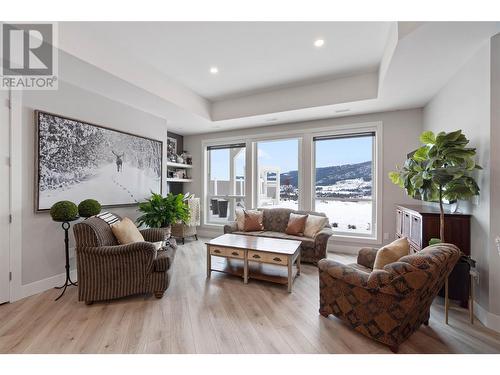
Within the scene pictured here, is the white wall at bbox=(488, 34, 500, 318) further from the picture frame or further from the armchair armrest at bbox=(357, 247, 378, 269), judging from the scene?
the picture frame

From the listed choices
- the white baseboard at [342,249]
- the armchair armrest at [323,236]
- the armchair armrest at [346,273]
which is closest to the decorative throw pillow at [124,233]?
the armchair armrest at [346,273]

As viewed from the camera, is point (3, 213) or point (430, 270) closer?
point (430, 270)

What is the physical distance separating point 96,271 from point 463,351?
135 inches

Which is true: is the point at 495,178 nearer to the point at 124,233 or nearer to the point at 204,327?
the point at 204,327

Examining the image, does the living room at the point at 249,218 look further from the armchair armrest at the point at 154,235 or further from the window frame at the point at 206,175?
the window frame at the point at 206,175

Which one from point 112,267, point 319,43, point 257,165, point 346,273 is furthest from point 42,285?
point 319,43

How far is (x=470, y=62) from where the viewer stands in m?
2.37

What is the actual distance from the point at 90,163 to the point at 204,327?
277cm

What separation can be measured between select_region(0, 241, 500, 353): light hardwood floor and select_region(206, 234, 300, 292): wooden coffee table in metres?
0.31

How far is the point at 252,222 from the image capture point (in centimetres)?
438

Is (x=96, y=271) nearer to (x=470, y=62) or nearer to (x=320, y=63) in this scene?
(x=320, y=63)

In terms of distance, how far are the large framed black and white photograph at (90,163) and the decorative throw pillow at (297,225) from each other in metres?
2.71
